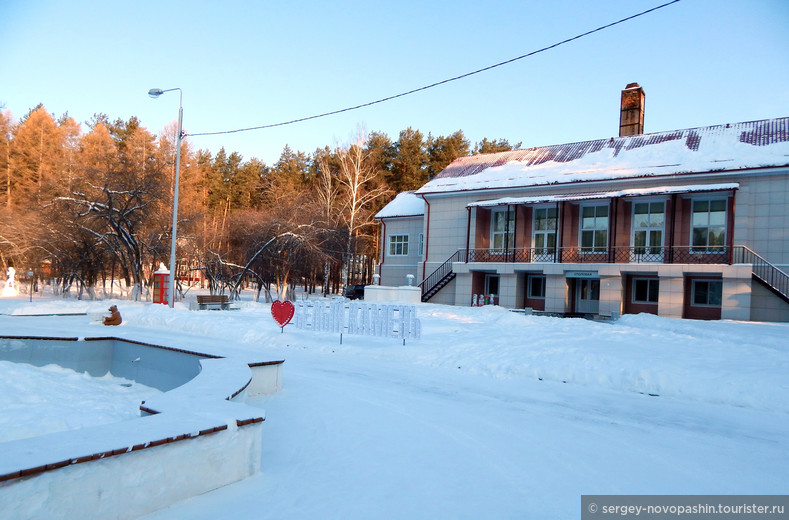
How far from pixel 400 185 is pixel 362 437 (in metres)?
46.2

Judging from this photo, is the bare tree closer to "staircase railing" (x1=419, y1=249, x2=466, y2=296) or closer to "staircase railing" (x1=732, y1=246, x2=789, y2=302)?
"staircase railing" (x1=419, y1=249, x2=466, y2=296)

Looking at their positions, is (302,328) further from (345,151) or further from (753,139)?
(345,151)

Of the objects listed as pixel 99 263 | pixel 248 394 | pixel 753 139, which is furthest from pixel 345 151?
pixel 248 394

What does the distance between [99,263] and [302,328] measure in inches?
833

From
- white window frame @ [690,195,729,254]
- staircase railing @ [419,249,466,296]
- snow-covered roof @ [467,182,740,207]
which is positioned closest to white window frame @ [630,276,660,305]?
white window frame @ [690,195,729,254]

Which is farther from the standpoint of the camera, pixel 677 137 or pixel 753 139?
pixel 677 137

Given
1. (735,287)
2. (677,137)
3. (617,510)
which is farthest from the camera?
(677,137)

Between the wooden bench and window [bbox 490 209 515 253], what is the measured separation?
48.0ft

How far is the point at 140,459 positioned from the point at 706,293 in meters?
25.1

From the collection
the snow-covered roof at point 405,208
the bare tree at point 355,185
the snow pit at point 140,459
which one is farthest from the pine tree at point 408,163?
the snow pit at point 140,459

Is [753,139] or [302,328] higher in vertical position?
[753,139]

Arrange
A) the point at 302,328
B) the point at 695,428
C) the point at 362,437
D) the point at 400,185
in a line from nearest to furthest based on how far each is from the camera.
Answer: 1. the point at 362,437
2. the point at 695,428
3. the point at 302,328
4. the point at 400,185

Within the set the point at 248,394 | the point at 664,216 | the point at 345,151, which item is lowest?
the point at 248,394

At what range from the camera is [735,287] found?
20922 mm
